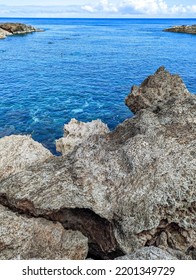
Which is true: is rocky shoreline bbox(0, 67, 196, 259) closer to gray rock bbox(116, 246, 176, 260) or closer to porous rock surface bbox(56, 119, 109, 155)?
gray rock bbox(116, 246, 176, 260)

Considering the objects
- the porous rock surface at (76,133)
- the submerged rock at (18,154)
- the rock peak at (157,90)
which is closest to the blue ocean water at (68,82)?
the porous rock surface at (76,133)

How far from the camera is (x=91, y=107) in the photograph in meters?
57.3

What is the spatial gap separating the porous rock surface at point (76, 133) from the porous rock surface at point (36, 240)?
18.0 m

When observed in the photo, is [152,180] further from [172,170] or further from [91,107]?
[91,107]

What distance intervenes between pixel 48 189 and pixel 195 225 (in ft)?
26.3

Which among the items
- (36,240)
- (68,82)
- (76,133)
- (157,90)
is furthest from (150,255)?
(68,82)

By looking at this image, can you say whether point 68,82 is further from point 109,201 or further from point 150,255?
point 150,255

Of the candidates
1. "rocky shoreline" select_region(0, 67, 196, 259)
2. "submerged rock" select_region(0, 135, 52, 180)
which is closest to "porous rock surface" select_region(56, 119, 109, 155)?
"submerged rock" select_region(0, 135, 52, 180)

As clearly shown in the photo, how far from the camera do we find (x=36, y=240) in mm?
15398

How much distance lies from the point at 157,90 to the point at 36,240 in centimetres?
2476

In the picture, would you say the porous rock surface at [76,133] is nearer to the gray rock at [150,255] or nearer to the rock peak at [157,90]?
the rock peak at [157,90]

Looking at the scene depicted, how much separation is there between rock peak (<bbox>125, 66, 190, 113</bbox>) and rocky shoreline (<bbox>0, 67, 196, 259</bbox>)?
16073mm

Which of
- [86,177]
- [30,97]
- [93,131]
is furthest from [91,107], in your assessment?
[86,177]

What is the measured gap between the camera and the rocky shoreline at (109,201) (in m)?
15.4
